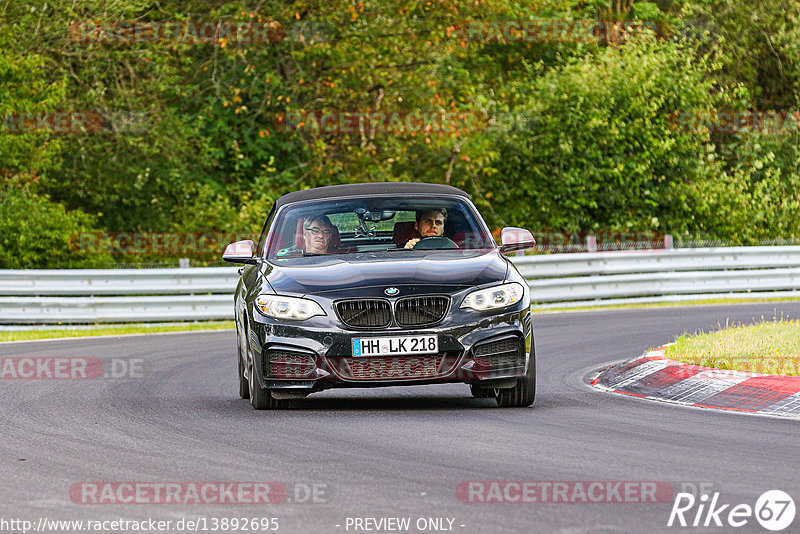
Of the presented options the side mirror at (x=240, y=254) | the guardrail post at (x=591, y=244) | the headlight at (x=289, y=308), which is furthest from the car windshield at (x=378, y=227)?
the guardrail post at (x=591, y=244)

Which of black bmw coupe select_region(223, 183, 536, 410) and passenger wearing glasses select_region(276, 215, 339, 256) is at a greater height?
passenger wearing glasses select_region(276, 215, 339, 256)

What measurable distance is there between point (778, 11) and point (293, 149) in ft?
57.8

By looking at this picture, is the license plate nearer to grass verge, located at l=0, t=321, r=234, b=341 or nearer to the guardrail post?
grass verge, located at l=0, t=321, r=234, b=341

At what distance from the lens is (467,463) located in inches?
291

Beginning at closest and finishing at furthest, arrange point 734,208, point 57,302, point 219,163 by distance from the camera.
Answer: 1. point 57,302
2. point 219,163
3. point 734,208

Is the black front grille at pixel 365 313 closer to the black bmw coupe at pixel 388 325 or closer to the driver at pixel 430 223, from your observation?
the black bmw coupe at pixel 388 325

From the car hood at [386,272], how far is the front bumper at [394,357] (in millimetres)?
266

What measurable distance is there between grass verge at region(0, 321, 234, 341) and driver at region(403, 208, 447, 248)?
1032 cm

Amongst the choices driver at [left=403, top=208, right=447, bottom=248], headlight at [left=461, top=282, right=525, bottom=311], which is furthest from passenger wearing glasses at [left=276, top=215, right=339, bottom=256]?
headlight at [left=461, top=282, right=525, bottom=311]

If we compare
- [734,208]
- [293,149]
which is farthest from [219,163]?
[734,208]

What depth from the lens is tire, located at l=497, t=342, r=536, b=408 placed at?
9945mm

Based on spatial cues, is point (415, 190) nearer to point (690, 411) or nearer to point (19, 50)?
point (690, 411)

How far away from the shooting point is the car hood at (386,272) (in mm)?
9680

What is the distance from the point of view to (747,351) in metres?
11.7
